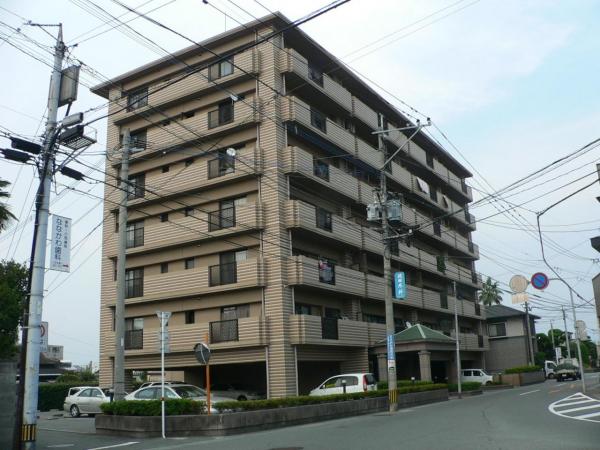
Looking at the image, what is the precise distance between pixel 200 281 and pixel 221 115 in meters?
9.15

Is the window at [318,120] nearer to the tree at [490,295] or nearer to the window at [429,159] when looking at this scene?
the window at [429,159]

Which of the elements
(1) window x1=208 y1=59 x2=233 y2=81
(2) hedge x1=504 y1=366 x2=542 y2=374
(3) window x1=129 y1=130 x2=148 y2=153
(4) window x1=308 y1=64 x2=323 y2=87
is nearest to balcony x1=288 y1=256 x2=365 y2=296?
(4) window x1=308 y1=64 x2=323 y2=87

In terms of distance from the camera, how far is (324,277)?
30516mm

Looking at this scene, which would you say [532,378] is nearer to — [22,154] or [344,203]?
[344,203]

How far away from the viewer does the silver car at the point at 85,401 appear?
29.4 meters

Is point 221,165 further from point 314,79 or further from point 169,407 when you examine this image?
point 169,407

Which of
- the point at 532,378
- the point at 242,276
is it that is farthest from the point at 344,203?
the point at 532,378

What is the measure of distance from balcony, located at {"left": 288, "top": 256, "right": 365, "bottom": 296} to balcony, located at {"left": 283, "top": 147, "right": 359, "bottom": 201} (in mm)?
4461

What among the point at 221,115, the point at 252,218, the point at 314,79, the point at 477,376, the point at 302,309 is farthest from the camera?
the point at 477,376

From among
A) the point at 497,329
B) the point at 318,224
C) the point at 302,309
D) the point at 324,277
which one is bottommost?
the point at 497,329

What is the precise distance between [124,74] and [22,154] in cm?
2285

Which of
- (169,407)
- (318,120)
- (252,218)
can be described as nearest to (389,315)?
(252,218)

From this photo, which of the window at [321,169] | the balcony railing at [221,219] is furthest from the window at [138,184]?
the window at [321,169]

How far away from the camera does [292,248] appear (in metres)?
30.7
